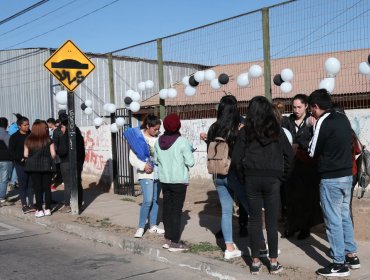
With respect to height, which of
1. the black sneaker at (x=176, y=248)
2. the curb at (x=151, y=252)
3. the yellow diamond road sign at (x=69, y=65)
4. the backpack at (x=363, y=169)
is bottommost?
the curb at (x=151, y=252)

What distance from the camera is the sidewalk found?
508 cm

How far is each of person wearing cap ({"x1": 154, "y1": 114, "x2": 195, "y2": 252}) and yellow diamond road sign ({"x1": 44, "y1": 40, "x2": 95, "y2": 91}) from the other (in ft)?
10.4

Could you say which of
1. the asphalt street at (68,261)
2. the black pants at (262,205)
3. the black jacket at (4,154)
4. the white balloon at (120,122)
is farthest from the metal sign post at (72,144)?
the black pants at (262,205)

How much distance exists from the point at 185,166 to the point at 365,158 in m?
2.06

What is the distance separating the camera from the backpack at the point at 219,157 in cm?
533

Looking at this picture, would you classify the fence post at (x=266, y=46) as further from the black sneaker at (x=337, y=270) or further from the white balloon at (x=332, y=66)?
the black sneaker at (x=337, y=270)

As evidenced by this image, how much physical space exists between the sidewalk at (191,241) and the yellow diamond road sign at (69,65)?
92.2 inches

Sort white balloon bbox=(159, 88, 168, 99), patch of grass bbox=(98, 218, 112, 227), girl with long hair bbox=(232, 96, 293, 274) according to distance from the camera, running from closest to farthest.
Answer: girl with long hair bbox=(232, 96, 293, 274) → patch of grass bbox=(98, 218, 112, 227) → white balloon bbox=(159, 88, 168, 99)

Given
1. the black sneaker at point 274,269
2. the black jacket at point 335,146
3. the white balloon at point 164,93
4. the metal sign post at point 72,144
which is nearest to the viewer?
Result: the black jacket at point 335,146

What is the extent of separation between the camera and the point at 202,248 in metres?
5.98

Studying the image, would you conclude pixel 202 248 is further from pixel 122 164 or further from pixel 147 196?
pixel 122 164

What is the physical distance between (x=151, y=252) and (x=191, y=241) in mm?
583

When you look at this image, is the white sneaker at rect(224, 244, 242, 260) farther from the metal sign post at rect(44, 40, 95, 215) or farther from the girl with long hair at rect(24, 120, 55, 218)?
the girl with long hair at rect(24, 120, 55, 218)

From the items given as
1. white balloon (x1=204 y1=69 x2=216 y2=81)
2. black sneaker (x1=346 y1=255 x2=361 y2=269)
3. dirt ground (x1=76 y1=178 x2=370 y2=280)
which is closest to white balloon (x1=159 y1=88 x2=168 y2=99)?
white balloon (x1=204 y1=69 x2=216 y2=81)
